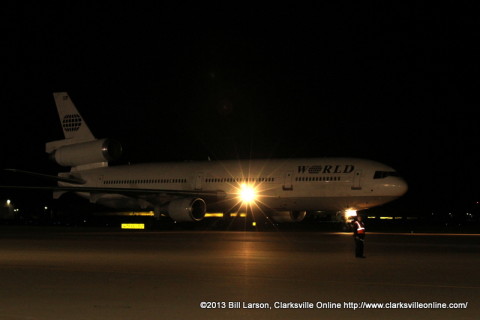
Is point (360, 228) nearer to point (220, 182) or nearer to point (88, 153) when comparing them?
point (220, 182)

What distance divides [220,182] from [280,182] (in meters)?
4.96

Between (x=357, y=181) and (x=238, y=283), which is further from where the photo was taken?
(x=357, y=181)

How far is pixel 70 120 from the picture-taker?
58312mm

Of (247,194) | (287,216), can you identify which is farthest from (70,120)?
(287,216)

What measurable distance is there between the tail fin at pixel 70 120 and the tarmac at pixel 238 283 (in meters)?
Result: 32.0

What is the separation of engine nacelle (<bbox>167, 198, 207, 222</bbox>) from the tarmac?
58.9ft

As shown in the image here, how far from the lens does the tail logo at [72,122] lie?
190ft

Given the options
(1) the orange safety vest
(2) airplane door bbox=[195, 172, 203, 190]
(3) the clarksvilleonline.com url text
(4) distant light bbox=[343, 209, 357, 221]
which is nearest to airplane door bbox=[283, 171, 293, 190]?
(4) distant light bbox=[343, 209, 357, 221]

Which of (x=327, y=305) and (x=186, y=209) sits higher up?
(x=186, y=209)

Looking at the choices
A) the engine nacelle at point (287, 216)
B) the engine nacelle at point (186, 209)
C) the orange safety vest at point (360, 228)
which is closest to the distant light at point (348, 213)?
the engine nacelle at point (287, 216)

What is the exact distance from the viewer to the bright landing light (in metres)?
46.5

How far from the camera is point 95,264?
1972 cm

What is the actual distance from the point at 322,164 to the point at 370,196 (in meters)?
3.55

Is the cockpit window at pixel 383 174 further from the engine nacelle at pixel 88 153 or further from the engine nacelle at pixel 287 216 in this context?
the engine nacelle at pixel 88 153
